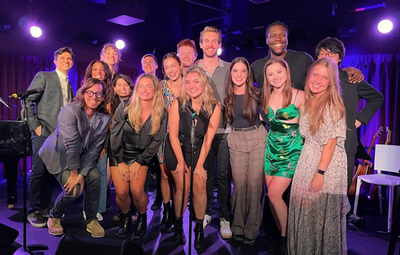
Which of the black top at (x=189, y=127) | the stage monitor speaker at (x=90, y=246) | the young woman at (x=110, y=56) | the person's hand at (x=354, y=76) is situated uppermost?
the young woman at (x=110, y=56)

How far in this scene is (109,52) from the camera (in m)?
4.48

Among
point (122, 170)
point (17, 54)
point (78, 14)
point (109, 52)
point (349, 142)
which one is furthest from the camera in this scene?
point (78, 14)

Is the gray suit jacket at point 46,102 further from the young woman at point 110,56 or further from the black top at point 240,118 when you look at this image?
the black top at point 240,118

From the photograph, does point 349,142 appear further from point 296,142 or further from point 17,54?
point 17,54

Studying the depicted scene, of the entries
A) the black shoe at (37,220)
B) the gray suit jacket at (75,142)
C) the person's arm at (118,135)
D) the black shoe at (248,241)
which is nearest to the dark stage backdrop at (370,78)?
the black shoe at (37,220)

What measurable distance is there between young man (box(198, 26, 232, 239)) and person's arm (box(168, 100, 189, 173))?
0.39 metres

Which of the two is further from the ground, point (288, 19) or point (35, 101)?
point (288, 19)

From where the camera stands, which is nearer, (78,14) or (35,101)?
(35,101)

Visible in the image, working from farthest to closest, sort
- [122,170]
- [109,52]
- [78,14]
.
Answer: [78,14] < [109,52] < [122,170]

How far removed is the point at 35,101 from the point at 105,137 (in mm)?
1249

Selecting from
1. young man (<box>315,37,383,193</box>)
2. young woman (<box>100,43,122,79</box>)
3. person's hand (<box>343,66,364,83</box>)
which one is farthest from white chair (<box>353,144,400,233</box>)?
young woman (<box>100,43,122,79</box>)

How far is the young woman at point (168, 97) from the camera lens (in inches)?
145

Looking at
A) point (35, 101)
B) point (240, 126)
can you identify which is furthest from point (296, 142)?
point (35, 101)

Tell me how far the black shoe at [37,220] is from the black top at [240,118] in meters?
2.52
